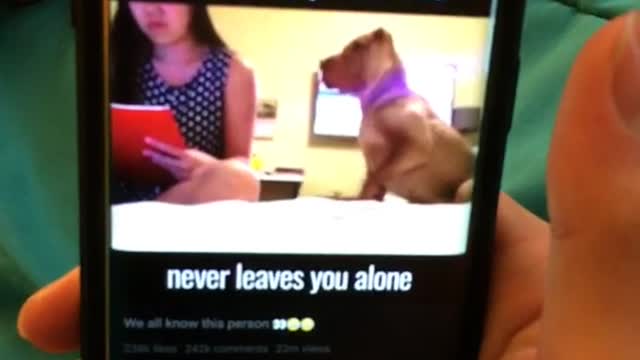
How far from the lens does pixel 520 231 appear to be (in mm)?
432

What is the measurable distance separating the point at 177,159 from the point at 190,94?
0.06 ft

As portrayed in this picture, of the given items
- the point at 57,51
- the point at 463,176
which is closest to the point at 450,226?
the point at 463,176

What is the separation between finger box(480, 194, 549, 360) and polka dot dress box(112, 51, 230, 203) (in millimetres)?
98

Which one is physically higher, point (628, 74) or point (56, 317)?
point (628, 74)

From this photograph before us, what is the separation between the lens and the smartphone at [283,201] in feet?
1.27

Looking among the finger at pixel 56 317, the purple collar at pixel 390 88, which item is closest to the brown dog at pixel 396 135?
the purple collar at pixel 390 88

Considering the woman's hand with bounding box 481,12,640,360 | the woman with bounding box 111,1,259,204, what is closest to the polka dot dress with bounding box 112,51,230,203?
the woman with bounding box 111,1,259,204

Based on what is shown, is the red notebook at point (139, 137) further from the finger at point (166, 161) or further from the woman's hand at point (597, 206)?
the woman's hand at point (597, 206)

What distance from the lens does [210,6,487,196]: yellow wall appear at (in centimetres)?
39

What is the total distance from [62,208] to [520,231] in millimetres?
198

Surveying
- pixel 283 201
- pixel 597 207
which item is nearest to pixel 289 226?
pixel 283 201

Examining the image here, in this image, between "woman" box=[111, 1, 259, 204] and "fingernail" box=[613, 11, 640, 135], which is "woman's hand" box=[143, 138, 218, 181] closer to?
"woman" box=[111, 1, 259, 204]

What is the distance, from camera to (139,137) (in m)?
0.39

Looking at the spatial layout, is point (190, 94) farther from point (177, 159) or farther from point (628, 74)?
point (628, 74)
